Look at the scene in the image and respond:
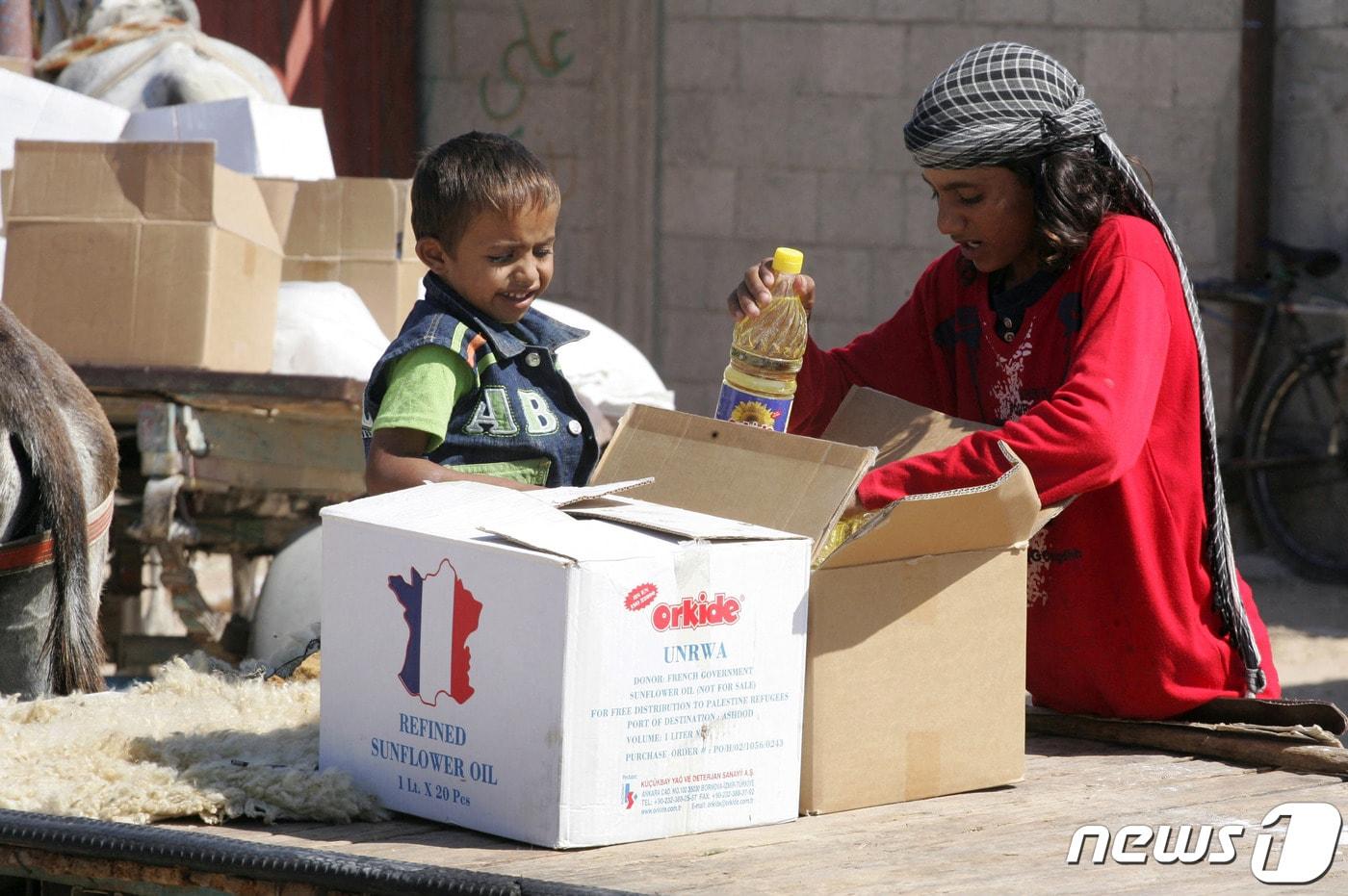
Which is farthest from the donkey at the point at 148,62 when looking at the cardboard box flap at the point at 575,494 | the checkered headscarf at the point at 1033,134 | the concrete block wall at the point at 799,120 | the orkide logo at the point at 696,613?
the orkide logo at the point at 696,613

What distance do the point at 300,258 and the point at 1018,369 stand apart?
2.61m

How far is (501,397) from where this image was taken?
270cm

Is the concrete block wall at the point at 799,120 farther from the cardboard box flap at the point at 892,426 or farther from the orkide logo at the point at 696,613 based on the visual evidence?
the orkide logo at the point at 696,613

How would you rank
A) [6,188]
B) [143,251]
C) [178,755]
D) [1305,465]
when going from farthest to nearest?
[1305,465] → [6,188] → [143,251] → [178,755]

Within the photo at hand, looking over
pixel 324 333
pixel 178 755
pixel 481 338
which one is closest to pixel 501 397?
pixel 481 338

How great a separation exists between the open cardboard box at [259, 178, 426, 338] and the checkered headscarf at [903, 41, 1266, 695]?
227cm

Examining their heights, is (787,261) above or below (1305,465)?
above

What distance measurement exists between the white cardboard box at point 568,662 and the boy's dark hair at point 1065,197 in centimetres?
83

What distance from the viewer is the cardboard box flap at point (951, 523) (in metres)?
2.17

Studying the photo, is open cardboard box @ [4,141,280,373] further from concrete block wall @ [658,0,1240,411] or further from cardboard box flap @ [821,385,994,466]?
concrete block wall @ [658,0,1240,411]

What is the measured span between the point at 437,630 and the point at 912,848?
648 millimetres

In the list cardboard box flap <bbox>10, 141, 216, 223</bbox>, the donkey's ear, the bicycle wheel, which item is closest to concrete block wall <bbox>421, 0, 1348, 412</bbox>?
the bicycle wheel

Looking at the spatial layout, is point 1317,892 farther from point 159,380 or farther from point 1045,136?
point 159,380

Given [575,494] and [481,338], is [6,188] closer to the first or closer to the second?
[481,338]
